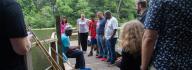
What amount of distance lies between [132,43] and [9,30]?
1788 millimetres

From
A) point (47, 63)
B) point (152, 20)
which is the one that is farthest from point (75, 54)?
point (152, 20)

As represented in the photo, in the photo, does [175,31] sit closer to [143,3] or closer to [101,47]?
[143,3]

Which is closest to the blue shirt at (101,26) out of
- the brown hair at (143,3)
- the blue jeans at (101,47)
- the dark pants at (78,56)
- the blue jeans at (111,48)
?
the blue jeans at (101,47)

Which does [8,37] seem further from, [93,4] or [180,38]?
[93,4]

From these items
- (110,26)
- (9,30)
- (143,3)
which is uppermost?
(9,30)

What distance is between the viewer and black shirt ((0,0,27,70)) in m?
2.83

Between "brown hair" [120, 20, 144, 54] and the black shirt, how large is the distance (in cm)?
161

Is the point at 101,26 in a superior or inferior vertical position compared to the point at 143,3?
inferior

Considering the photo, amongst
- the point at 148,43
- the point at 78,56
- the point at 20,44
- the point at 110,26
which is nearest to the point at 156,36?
the point at 148,43

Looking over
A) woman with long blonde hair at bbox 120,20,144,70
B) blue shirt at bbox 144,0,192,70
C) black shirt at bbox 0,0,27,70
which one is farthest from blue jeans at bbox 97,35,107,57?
black shirt at bbox 0,0,27,70

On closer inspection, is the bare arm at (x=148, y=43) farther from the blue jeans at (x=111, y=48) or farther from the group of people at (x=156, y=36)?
the blue jeans at (x=111, y=48)

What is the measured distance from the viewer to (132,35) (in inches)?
174

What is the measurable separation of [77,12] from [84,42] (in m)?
20.3

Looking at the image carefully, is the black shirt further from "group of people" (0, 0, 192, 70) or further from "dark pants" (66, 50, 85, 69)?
"dark pants" (66, 50, 85, 69)
